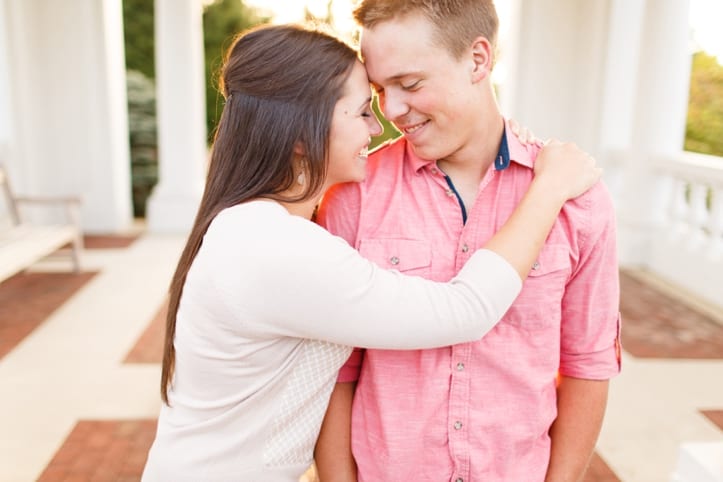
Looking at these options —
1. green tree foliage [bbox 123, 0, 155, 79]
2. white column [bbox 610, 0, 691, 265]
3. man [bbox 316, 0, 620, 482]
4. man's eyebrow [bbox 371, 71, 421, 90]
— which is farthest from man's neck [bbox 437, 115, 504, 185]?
green tree foliage [bbox 123, 0, 155, 79]

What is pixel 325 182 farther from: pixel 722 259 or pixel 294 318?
pixel 722 259

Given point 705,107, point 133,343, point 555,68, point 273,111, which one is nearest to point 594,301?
point 273,111

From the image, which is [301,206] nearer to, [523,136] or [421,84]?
[421,84]

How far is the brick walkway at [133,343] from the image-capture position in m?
3.10

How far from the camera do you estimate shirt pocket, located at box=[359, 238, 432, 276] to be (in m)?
1.44

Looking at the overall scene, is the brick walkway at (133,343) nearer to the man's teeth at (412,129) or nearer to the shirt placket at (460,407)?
the shirt placket at (460,407)

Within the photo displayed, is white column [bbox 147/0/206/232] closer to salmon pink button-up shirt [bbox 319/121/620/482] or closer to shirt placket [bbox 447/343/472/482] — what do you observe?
salmon pink button-up shirt [bbox 319/121/620/482]

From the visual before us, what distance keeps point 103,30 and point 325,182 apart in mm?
7496

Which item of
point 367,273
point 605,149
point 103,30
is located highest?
point 103,30

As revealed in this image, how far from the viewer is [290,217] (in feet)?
4.30

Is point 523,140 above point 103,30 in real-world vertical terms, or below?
below

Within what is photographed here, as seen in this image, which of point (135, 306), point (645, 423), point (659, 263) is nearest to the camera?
point (645, 423)

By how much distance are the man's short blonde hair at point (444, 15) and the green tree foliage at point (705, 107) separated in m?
10.7

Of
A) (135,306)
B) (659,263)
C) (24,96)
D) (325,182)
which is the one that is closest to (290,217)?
(325,182)
